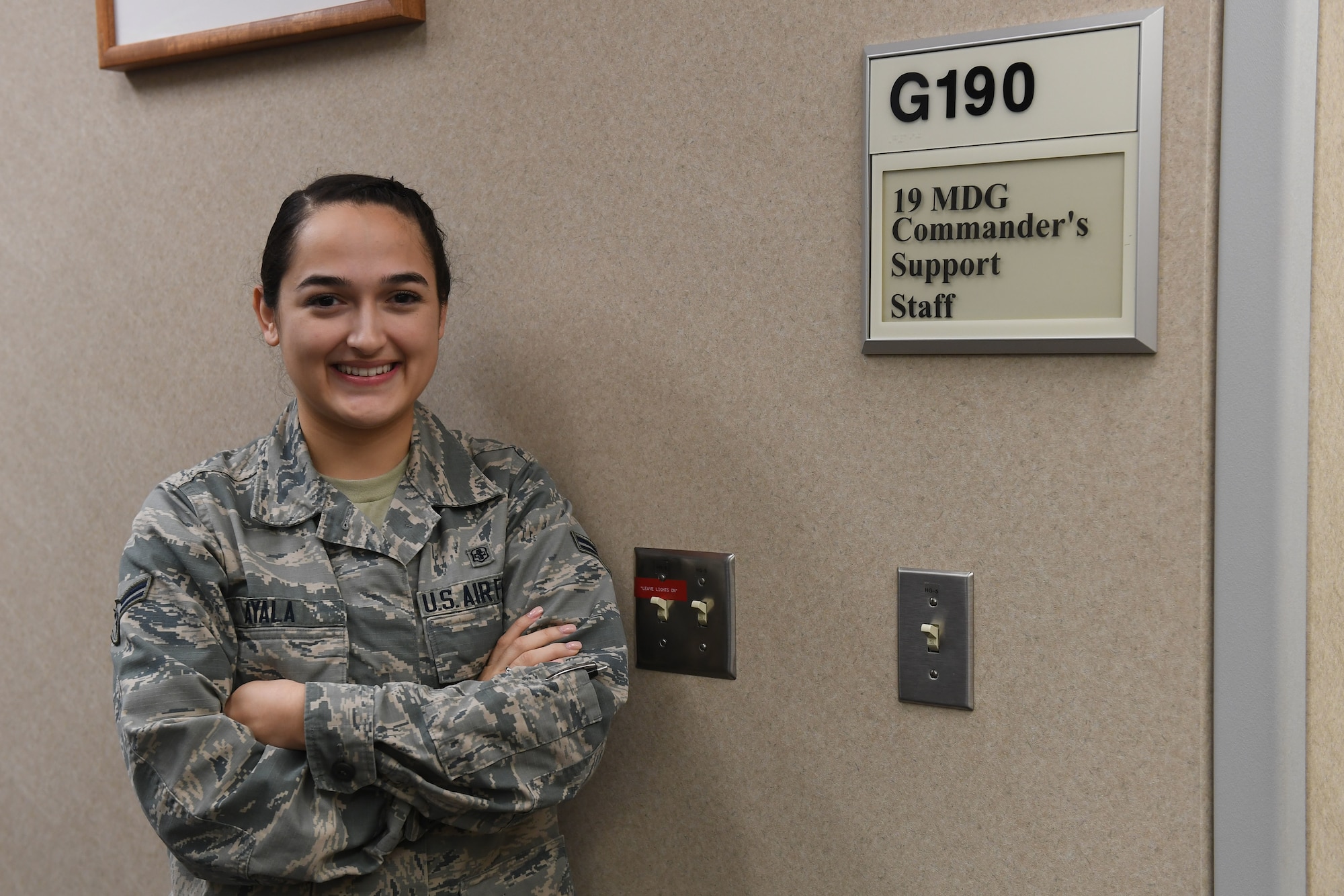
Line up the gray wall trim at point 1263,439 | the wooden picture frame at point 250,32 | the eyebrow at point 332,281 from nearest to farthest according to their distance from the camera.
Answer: the gray wall trim at point 1263,439
the eyebrow at point 332,281
the wooden picture frame at point 250,32

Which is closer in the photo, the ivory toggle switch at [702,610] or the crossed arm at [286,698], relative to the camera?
the crossed arm at [286,698]

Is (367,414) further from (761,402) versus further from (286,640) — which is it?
(761,402)

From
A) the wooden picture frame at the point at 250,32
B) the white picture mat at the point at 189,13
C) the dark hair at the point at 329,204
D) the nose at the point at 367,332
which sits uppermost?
the white picture mat at the point at 189,13

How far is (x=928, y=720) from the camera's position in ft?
3.98

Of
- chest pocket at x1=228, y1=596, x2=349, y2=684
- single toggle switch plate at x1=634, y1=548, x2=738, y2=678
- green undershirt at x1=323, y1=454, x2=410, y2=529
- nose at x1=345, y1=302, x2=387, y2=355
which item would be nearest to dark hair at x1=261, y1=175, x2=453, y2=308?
nose at x1=345, y1=302, x2=387, y2=355

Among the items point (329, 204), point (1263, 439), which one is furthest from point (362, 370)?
point (1263, 439)

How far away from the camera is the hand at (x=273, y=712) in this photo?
1138mm

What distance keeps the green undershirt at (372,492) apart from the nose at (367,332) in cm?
16

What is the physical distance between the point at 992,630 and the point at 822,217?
49cm

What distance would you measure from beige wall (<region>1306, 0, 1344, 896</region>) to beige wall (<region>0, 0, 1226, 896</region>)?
0.11 m

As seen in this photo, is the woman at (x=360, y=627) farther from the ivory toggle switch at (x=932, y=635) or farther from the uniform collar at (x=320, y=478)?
the ivory toggle switch at (x=932, y=635)

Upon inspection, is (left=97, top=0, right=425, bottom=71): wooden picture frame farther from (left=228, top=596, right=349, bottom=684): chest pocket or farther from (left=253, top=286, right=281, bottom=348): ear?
(left=228, top=596, right=349, bottom=684): chest pocket

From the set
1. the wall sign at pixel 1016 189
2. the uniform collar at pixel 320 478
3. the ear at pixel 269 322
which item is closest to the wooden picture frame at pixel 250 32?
the ear at pixel 269 322

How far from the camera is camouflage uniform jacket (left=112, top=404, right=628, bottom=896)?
1.10 meters
